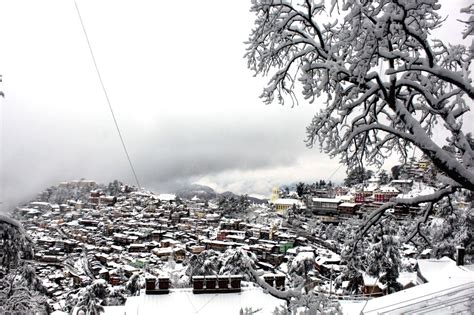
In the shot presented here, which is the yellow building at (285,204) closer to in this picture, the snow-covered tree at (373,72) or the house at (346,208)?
the house at (346,208)

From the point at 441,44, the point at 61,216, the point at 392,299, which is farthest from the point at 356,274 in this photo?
the point at 61,216

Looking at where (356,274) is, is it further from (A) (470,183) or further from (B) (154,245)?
(B) (154,245)

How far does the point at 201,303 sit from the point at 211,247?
40.4 m

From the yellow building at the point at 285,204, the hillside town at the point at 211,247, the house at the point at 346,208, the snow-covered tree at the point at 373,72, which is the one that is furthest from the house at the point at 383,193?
the snow-covered tree at the point at 373,72

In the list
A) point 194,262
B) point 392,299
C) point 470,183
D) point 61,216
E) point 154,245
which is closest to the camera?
point 470,183

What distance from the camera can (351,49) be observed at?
3.87 meters

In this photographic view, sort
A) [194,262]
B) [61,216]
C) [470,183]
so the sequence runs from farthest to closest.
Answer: [61,216] → [194,262] → [470,183]

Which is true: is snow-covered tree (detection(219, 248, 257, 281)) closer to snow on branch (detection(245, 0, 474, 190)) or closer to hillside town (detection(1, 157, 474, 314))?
hillside town (detection(1, 157, 474, 314))

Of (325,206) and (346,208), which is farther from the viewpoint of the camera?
(325,206)

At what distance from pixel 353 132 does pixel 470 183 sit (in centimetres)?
114

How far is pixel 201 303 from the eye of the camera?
9008 mm

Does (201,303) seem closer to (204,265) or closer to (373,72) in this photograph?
(373,72)

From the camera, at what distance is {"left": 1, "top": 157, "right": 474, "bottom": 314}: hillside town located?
31.8ft

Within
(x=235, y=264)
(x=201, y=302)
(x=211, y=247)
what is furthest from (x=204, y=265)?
(x=211, y=247)
